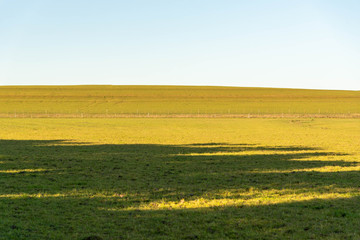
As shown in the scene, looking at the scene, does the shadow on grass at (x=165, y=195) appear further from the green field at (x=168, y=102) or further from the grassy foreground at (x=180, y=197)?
the green field at (x=168, y=102)

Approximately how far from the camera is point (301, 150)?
2889cm

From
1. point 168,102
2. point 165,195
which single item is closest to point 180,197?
point 165,195

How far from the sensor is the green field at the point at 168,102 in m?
122

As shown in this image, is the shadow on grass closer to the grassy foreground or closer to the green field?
the grassy foreground

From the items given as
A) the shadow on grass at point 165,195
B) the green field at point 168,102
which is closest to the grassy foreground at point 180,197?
A: the shadow on grass at point 165,195

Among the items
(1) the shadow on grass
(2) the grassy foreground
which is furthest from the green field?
(2) the grassy foreground

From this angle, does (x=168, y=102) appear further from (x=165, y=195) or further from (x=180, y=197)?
(x=180, y=197)

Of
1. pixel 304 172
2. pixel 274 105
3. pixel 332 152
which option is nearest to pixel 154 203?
pixel 304 172

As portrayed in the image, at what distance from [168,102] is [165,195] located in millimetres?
135283

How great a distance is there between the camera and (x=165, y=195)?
1409 centimetres

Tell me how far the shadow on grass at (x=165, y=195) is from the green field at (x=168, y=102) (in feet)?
287

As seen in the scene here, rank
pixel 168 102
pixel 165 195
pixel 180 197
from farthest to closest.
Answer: pixel 168 102 → pixel 165 195 → pixel 180 197

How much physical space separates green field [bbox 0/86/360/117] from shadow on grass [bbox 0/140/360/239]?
87488 mm

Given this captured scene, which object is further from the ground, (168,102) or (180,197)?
(168,102)
